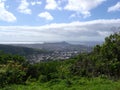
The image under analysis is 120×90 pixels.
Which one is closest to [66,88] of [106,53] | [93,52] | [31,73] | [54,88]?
[54,88]

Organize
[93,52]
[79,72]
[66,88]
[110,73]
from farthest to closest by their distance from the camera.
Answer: [93,52], [79,72], [110,73], [66,88]

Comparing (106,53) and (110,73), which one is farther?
(106,53)

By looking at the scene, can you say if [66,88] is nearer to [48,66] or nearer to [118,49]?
[118,49]

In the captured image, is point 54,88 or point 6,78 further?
point 6,78

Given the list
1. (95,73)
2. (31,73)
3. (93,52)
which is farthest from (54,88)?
(31,73)

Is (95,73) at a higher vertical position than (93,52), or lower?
lower

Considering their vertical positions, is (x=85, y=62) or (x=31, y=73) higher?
(x=85, y=62)

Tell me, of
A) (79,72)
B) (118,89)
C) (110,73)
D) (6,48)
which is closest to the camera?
(118,89)

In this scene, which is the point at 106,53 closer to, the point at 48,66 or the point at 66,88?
the point at 66,88

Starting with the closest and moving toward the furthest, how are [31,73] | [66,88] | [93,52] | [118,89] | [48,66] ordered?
1. [118,89]
2. [66,88]
3. [93,52]
4. [31,73]
5. [48,66]
